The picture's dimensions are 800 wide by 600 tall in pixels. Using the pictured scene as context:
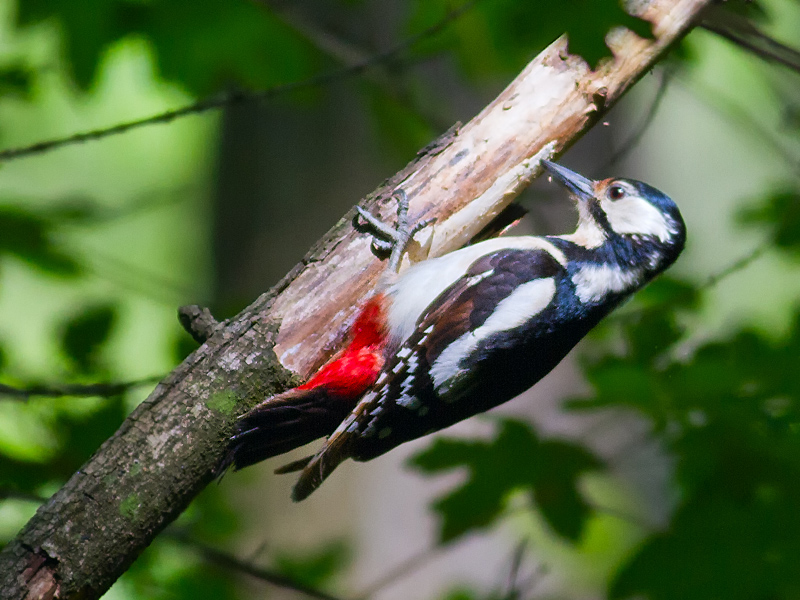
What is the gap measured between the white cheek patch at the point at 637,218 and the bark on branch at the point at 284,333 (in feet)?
1.14

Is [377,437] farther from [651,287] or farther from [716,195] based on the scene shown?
[716,195]

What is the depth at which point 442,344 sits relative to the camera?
6.93ft

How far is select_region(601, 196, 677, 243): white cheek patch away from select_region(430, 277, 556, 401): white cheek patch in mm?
408

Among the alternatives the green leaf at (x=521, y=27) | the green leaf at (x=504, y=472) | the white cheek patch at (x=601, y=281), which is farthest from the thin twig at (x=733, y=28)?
the green leaf at (x=504, y=472)

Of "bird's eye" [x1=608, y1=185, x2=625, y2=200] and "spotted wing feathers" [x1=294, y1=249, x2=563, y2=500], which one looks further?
"bird's eye" [x1=608, y1=185, x2=625, y2=200]

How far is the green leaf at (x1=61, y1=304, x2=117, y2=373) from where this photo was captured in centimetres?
229

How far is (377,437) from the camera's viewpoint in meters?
2.07

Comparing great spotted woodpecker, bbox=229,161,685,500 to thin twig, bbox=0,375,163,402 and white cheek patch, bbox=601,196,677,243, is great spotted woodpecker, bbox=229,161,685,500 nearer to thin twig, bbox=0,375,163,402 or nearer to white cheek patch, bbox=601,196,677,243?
white cheek patch, bbox=601,196,677,243

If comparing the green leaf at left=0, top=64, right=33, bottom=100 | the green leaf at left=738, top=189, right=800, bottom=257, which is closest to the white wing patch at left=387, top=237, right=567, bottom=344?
the green leaf at left=738, top=189, right=800, bottom=257

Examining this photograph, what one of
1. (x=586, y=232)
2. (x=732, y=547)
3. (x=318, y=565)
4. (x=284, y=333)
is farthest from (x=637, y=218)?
(x=318, y=565)

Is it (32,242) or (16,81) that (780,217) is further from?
(16,81)

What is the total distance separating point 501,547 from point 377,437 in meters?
2.74

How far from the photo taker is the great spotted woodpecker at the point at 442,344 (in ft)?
6.66

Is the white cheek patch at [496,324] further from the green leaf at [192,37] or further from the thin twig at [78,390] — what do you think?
the green leaf at [192,37]
